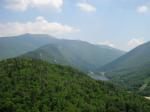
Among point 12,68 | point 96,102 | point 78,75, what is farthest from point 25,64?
point 96,102

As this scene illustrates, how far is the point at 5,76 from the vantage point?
152750 mm

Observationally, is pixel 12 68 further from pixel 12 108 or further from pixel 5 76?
pixel 12 108

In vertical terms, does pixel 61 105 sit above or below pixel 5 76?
below

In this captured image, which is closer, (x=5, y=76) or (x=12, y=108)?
(x=12, y=108)

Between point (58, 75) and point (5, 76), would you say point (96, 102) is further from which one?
point (5, 76)

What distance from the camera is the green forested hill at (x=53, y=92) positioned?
13562 cm

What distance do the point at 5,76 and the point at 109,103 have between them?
157 feet

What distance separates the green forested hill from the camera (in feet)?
445

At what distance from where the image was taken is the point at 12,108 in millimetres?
130625

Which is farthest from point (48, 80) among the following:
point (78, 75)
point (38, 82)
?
point (78, 75)

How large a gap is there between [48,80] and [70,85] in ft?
34.8

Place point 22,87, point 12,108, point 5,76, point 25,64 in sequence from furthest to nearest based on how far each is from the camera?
point 25,64
point 5,76
point 22,87
point 12,108

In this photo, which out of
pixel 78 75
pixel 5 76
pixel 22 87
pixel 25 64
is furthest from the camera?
pixel 78 75

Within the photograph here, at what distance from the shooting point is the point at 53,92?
482ft
